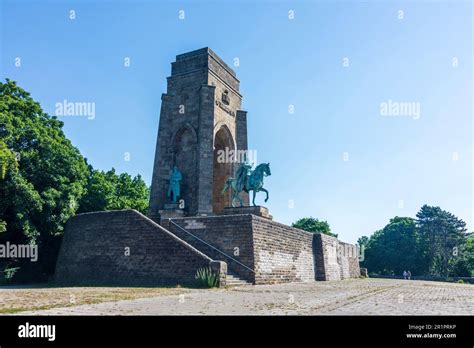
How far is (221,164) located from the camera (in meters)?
28.0

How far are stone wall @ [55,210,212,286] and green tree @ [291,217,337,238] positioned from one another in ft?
147

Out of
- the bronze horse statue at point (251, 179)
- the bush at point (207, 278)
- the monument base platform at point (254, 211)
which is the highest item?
the bronze horse statue at point (251, 179)

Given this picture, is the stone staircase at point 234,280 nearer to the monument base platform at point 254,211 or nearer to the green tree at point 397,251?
the monument base platform at point 254,211

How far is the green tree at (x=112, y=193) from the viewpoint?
24188 mm

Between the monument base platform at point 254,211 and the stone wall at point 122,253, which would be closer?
the stone wall at point 122,253

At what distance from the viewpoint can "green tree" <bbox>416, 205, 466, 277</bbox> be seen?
5378 centimetres

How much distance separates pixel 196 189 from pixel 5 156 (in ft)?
35.5

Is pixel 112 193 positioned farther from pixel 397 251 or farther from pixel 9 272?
pixel 397 251

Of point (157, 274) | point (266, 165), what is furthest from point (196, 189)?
point (157, 274)

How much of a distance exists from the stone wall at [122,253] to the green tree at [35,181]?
50.8 inches

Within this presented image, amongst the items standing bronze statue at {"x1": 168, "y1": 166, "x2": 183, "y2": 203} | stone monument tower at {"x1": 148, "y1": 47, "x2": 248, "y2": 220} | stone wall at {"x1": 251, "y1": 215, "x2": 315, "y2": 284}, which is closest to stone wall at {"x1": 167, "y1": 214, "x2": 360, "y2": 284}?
stone wall at {"x1": 251, "y1": 215, "x2": 315, "y2": 284}

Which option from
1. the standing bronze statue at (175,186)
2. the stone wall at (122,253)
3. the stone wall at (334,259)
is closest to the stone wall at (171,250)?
the stone wall at (122,253)
